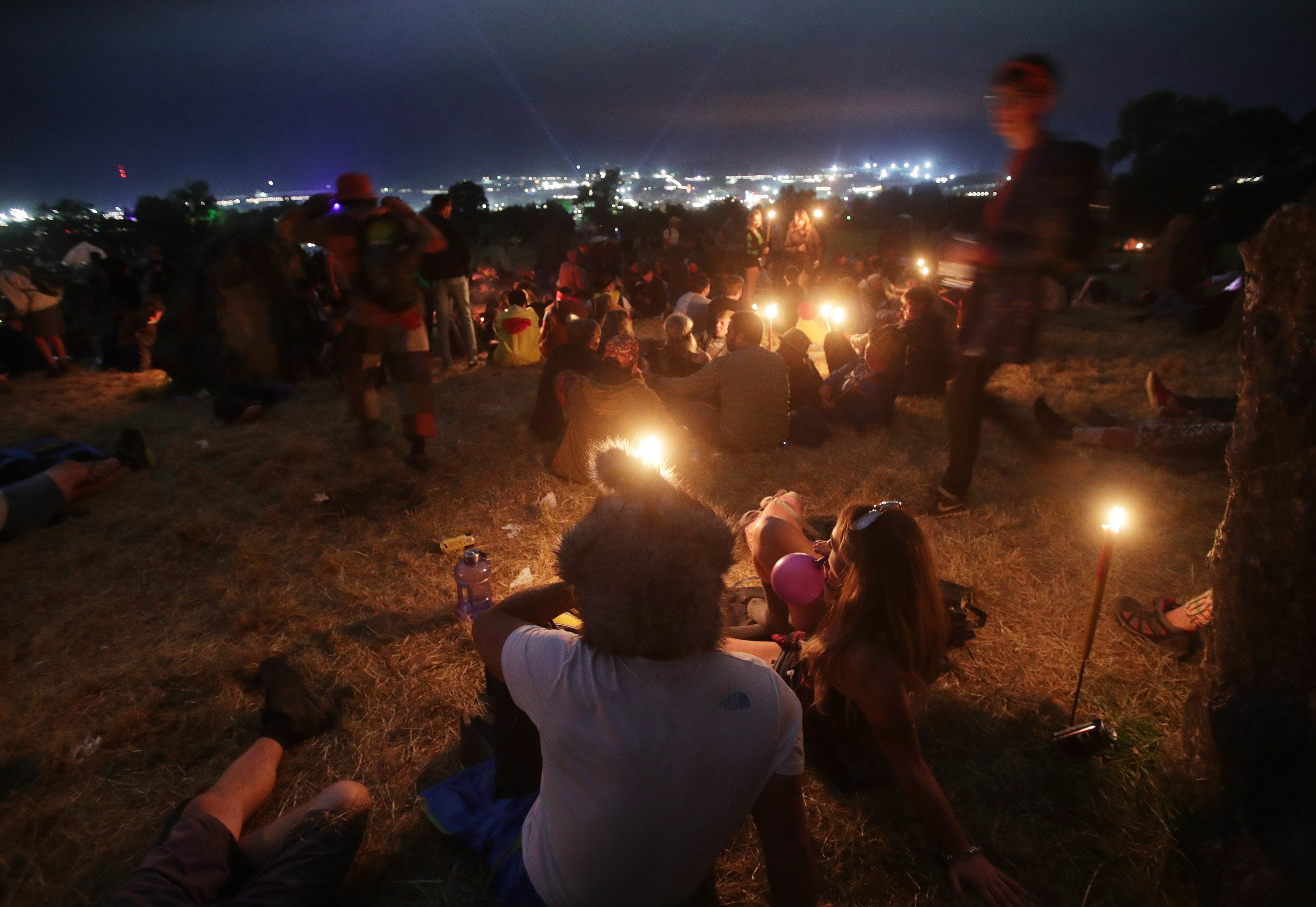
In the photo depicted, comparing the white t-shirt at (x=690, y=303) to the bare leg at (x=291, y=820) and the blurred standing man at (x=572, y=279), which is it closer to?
the blurred standing man at (x=572, y=279)

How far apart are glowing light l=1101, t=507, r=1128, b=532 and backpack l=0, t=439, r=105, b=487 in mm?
6769

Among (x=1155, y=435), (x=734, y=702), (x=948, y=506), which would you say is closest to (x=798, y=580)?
(x=734, y=702)

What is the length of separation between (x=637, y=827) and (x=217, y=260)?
9815mm

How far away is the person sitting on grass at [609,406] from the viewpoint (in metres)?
4.73

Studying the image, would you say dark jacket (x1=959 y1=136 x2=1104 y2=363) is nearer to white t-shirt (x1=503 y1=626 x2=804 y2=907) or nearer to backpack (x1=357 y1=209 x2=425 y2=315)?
white t-shirt (x1=503 y1=626 x2=804 y2=907)

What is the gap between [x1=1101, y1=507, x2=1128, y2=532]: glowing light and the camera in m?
2.35

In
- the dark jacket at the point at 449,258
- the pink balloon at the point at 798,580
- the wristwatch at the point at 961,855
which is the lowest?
the wristwatch at the point at 961,855

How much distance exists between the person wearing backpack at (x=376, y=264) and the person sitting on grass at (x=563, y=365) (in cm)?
104

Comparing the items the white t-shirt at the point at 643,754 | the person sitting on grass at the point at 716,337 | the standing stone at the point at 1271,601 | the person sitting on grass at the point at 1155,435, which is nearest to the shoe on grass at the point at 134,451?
the person sitting on grass at the point at 716,337

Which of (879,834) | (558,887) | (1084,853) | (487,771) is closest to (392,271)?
(487,771)

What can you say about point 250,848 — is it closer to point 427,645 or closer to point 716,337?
point 427,645

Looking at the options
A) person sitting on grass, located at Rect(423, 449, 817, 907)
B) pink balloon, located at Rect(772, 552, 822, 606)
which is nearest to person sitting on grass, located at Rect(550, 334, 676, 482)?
pink balloon, located at Rect(772, 552, 822, 606)

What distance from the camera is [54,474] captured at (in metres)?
4.70

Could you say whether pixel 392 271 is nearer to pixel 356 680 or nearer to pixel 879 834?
pixel 356 680
